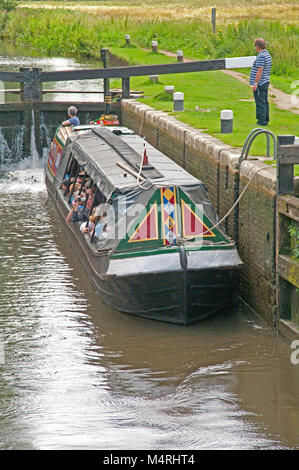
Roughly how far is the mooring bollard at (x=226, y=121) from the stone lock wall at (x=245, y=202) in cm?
39

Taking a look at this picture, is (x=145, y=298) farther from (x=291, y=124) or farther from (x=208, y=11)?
(x=208, y=11)

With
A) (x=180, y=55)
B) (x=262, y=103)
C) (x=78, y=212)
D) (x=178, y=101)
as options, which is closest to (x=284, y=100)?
(x=178, y=101)

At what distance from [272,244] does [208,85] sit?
559 inches

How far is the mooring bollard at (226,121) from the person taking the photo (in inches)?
630

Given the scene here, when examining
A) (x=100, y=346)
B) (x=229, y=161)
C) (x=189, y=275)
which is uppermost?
(x=229, y=161)

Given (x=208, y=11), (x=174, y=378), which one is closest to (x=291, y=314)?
(x=174, y=378)

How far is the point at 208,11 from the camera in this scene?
180ft

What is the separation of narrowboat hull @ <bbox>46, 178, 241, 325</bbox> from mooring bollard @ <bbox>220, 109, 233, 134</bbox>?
14.5 ft

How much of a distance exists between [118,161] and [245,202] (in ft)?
8.07

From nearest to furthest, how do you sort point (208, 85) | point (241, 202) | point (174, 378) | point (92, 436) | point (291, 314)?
point (92, 436), point (174, 378), point (291, 314), point (241, 202), point (208, 85)

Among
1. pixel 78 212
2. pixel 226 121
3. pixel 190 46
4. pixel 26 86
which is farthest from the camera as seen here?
pixel 190 46

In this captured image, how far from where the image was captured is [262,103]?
52.9 feet

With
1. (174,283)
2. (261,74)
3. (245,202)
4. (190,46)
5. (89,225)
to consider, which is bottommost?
(174,283)

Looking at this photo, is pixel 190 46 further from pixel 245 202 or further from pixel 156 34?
pixel 245 202
